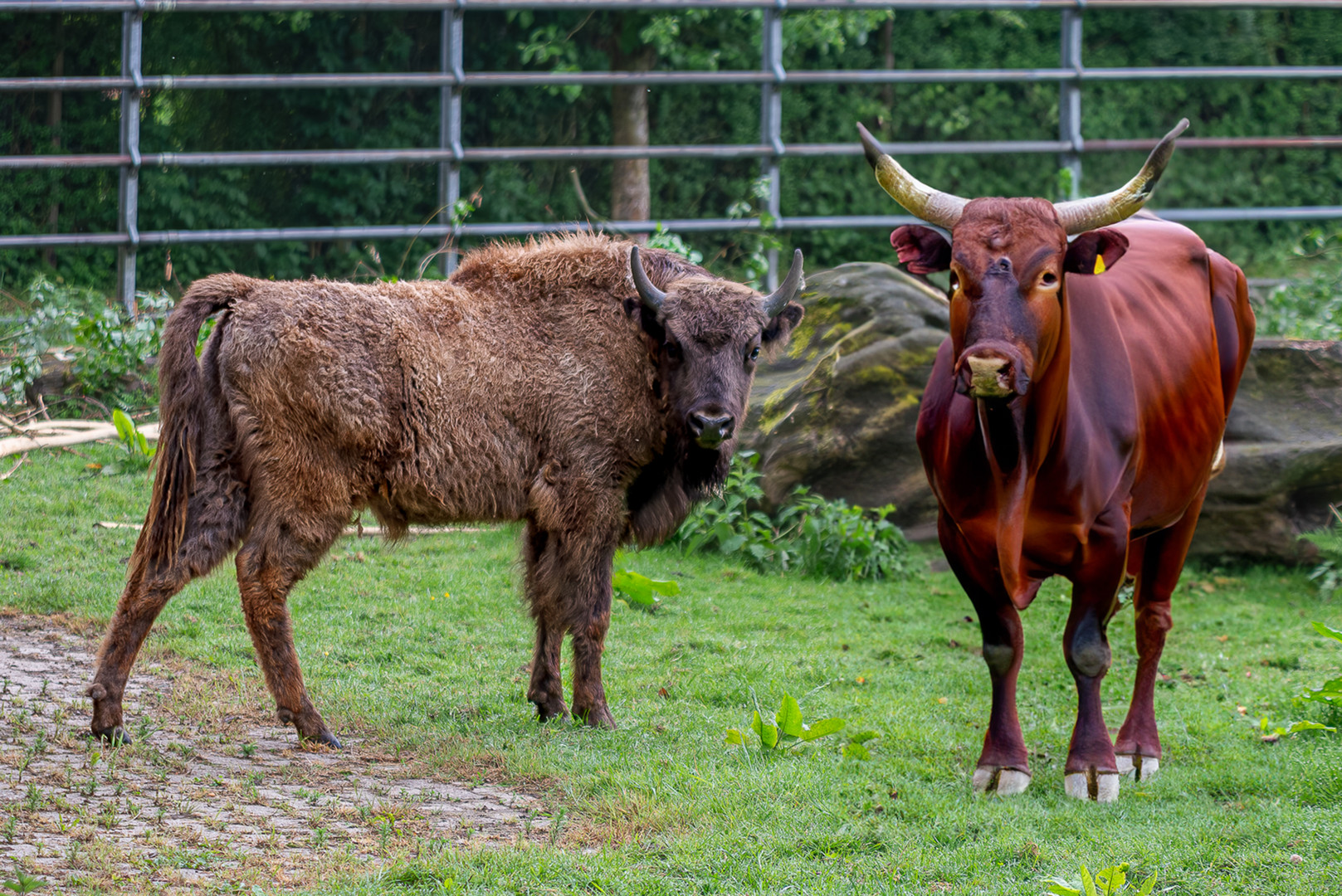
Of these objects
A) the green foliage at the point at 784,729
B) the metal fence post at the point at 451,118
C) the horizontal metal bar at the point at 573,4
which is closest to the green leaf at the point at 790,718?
the green foliage at the point at 784,729

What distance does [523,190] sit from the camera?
51.5 ft

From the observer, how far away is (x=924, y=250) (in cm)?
523

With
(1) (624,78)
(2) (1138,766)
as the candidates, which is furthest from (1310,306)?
(2) (1138,766)

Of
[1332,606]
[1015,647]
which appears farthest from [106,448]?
[1332,606]

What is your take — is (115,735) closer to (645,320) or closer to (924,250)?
(645,320)

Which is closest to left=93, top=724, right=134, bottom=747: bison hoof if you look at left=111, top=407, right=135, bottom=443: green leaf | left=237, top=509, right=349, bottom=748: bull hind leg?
left=237, top=509, right=349, bottom=748: bull hind leg

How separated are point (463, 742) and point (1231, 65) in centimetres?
1523

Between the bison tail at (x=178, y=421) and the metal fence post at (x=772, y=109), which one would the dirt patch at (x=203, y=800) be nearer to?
the bison tail at (x=178, y=421)

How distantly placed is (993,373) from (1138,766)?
216 cm

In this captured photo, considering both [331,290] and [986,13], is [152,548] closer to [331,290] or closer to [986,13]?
[331,290]

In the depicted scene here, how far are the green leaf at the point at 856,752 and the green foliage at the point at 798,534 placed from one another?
3.30 meters

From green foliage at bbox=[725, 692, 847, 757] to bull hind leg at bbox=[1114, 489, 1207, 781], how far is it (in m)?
1.27

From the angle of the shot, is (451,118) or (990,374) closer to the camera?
(990,374)

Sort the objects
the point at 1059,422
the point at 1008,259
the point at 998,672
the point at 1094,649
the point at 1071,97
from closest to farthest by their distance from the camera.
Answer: the point at 1008,259 < the point at 1059,422 < the point at 1094,649 < the point at 998,672 < the point at 1071,97
